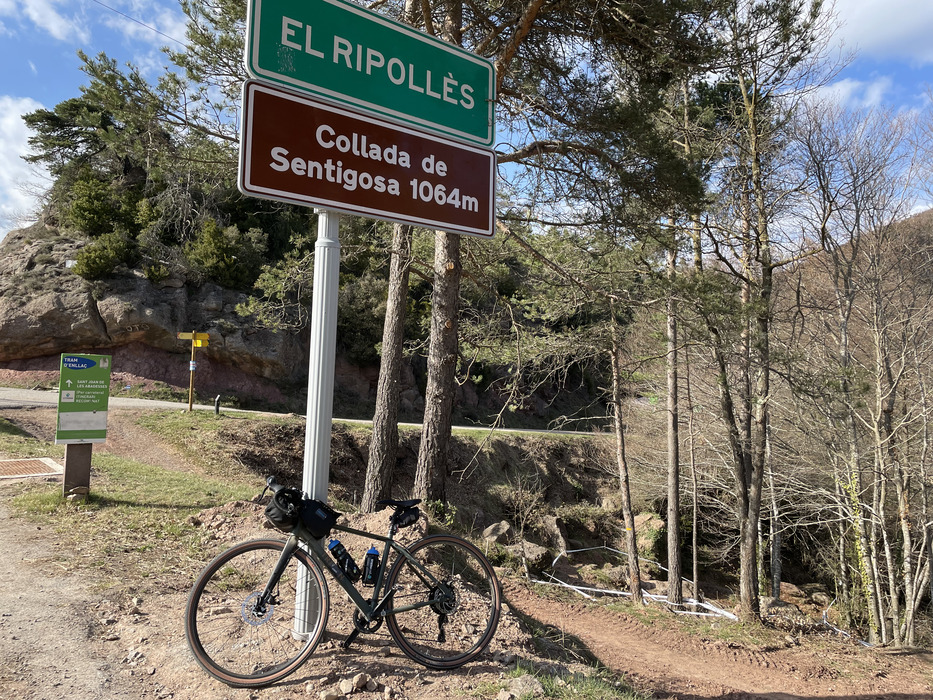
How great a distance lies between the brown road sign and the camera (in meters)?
2.46

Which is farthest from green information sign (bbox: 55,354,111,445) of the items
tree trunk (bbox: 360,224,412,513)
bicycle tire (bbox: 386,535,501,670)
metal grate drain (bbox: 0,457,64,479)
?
bicycle tire (bbox: 386,535,501,670)

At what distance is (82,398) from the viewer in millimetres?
6148

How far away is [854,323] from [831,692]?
8139 millimetres

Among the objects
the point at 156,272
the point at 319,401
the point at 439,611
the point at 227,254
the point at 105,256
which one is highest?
the point at 227,254

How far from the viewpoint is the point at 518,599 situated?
6914 millimetres

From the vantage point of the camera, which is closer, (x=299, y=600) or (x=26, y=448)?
(x=299, y=600)

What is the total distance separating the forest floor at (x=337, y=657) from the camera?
2.68 meters

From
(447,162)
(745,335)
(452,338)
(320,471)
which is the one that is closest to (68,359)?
(452,338)

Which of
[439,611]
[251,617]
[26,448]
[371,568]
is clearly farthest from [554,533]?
[251,617]

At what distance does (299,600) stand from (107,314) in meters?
21.6

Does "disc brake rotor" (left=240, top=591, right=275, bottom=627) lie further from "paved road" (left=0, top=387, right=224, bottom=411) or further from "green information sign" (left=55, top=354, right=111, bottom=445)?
"paved road" (left=0, top=387, right=224, bottom=411)

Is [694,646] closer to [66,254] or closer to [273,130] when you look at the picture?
[273,130]

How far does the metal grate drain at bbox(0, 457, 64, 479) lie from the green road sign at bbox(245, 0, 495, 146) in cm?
687

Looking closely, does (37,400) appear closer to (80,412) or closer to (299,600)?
(80,412)
